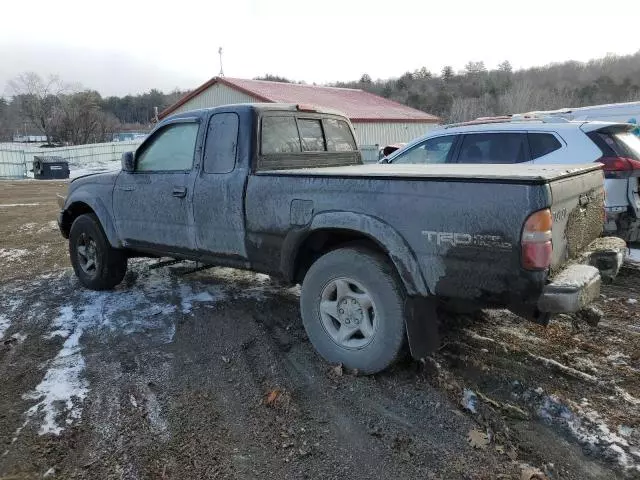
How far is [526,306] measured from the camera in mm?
2883

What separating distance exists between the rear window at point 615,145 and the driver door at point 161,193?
4.49 m

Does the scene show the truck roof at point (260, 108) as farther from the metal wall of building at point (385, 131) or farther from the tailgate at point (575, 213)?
the metal wall of building at point (385, 131)

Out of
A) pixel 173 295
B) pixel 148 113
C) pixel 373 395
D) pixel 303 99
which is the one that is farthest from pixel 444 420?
pixel 148 113

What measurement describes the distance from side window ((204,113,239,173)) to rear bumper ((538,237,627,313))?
2.61m

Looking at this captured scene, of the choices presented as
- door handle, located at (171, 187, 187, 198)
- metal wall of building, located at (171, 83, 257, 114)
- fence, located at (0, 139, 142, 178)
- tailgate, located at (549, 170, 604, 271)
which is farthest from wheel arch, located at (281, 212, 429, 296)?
fence, located at (0, 139, 142, 178)

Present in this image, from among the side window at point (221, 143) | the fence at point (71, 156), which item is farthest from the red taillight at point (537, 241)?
the fence at point (71, 156)

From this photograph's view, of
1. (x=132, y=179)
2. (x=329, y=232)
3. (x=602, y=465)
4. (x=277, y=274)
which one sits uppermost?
(x=132, y=179)

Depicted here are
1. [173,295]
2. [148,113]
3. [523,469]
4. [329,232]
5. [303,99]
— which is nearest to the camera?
[523,469]

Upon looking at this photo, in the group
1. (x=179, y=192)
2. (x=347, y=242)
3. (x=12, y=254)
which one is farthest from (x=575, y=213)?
(x=12, y=254)

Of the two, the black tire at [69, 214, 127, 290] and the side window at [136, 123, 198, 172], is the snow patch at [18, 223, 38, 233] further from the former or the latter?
the side window at [136, 123, 198, 172]

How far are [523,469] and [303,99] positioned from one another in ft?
98.7

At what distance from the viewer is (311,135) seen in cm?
497

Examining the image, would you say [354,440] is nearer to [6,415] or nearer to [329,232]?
[329,232]

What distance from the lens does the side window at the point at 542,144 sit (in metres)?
6.17
